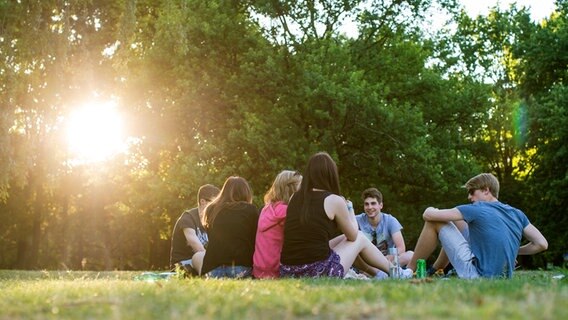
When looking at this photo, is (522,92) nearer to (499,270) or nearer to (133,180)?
(133,180)

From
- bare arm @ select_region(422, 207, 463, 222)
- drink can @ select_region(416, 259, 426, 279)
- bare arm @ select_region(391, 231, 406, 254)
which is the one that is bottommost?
drink can @ select_region(416, 259, 426, 279)

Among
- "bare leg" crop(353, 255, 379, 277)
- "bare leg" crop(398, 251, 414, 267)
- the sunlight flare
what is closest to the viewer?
"bare leg" crop(353, 255, 379, 277)

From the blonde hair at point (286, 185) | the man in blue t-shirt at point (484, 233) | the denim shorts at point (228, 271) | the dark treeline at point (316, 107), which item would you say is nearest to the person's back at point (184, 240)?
the denim shorts at point (228, 271)

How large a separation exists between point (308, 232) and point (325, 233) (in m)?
0.22

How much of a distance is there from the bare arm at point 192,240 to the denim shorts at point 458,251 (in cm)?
367

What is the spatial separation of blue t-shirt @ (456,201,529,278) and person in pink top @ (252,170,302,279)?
2096mm

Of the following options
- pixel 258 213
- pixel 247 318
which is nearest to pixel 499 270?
pixel 258 213

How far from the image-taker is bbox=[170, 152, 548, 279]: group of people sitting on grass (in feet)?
32.3

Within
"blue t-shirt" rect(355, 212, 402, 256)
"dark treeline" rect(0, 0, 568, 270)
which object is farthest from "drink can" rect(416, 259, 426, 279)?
"dark treeline" rect(0, 0, 568, 270)

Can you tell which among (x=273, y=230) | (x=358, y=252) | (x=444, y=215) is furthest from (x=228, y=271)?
(x=444, y=215)

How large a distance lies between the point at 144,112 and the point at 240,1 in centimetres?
540

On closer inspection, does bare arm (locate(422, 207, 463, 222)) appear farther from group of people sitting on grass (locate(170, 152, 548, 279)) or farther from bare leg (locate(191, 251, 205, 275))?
bare leg (locate(191, 251, 205, 275))

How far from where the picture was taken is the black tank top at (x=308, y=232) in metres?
9.81

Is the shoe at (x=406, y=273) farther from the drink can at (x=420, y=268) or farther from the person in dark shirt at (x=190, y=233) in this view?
the person in dark shirt at (x=190, y=233)
